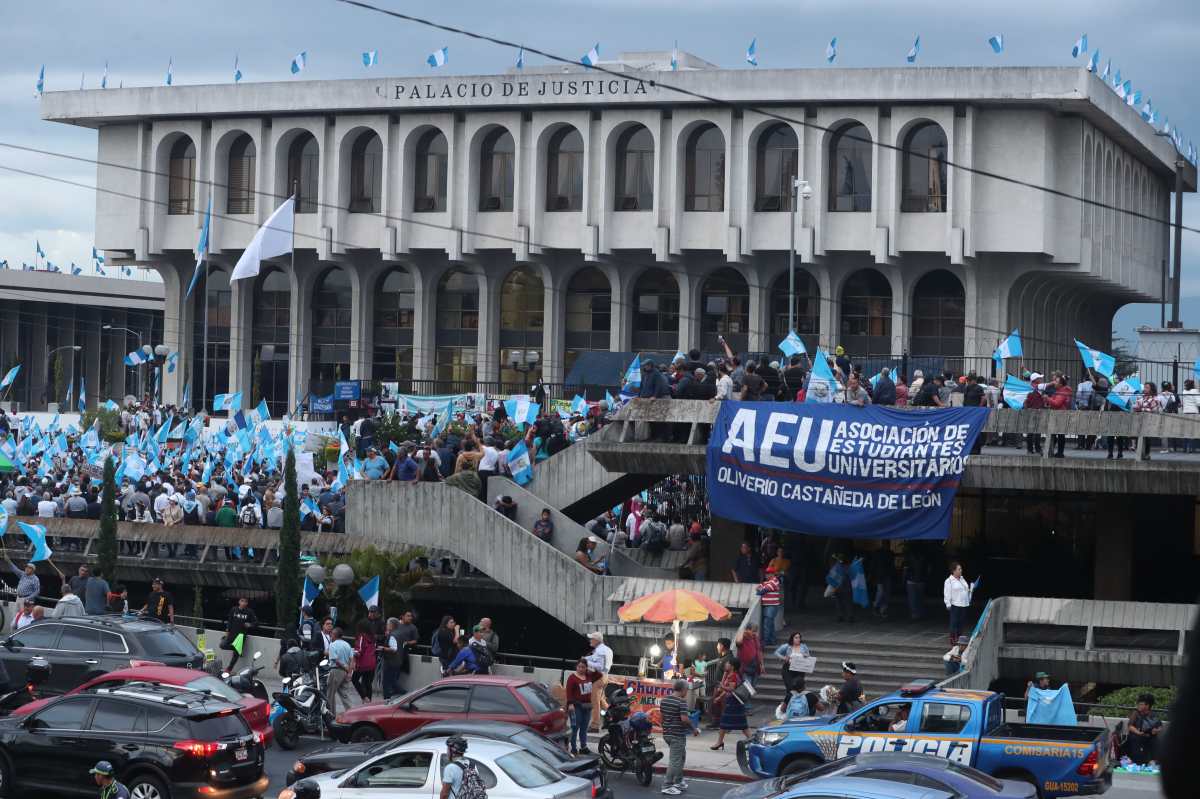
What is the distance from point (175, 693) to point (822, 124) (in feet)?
147

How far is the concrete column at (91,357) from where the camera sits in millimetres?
109625

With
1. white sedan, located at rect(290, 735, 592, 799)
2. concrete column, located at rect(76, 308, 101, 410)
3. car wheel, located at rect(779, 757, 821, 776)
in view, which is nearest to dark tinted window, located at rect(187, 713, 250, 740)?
white sedan, located at rect(290, 735, 592, 799)

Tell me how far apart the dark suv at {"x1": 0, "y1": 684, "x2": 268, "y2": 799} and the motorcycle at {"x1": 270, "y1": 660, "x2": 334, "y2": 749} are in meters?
4.44

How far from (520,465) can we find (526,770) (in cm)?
1718

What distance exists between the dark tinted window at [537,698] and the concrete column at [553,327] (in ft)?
149

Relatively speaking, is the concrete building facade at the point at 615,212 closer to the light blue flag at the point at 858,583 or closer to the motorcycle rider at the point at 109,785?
the light blue flag at the point at 858,583

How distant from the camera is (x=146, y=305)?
11069cm

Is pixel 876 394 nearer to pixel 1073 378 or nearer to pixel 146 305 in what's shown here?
pixel 1073 378

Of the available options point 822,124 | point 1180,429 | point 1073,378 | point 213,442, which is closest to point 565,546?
point 1180,429

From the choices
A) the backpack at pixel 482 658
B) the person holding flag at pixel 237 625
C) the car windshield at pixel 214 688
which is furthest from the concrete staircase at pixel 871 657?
the car windshield at pixel 214 688

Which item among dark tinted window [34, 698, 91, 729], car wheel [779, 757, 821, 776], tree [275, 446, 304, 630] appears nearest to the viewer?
dark tinted window [34, 698, 91, 729]

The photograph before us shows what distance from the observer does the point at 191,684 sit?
1942cm

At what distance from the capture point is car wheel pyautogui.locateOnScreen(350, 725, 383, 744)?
68.8 ft

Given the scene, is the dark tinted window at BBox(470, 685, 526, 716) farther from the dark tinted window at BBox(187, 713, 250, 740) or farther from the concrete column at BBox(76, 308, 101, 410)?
the concrete column at BBox(76, 308, 101, 410)
